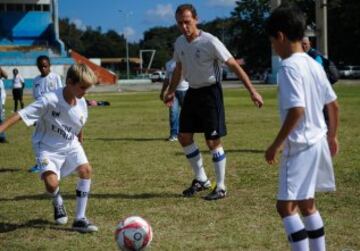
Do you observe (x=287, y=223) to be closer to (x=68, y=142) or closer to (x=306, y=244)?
(x=306, y=244)

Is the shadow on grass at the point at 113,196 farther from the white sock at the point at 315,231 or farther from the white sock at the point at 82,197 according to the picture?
the white sock at the point at 315,231

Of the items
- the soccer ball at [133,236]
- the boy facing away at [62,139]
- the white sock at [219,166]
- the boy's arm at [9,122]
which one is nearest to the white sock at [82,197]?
the boy facing away at [62,139]

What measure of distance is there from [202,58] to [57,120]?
2.04 meters

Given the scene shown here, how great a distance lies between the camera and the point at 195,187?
25.0ft

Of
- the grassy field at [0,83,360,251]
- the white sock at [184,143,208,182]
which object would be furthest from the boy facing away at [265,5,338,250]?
the white sock at [184,143,208,182]

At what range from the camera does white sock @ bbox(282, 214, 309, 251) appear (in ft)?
13.8

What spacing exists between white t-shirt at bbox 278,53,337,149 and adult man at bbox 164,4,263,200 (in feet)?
9.43

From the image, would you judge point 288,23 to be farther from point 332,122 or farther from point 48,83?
point 48,83

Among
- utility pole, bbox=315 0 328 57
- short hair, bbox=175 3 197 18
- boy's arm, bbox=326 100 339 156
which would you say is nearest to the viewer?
boy's arm, bbox=326 100 339 156

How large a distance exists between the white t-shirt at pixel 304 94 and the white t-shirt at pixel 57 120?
2541mm

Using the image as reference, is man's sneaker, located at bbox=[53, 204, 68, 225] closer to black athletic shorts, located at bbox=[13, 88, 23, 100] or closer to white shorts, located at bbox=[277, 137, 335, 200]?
white shorts, located at bbox=[277, 137, 335, 200]

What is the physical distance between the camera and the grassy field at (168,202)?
18.1ft

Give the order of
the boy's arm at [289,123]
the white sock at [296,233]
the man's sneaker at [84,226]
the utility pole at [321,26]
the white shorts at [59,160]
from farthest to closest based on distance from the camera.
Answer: the utility pole at [321,26] → the white shorts at [59,160] → the man's sneaker at [84,226] → the white sock at [296,233] → the boy's arm at [289,123]

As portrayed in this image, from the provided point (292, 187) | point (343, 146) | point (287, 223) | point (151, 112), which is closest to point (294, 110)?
point (292, 187)
